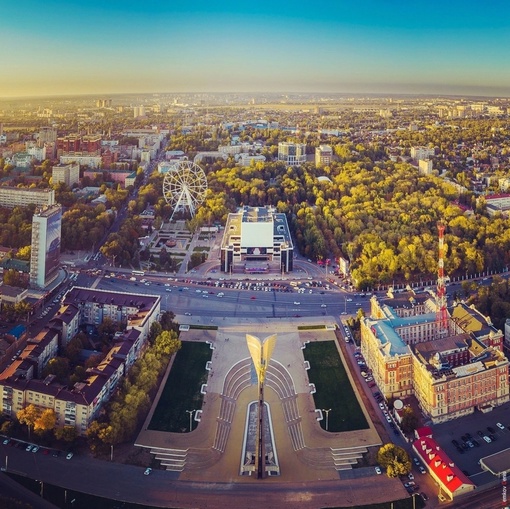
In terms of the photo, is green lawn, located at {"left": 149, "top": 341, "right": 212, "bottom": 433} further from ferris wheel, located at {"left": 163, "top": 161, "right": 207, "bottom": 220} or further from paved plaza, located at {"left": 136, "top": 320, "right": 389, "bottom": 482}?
ferris wheel, located at {"left": 163, "top": 161, "right": 207, "bottom": 220}

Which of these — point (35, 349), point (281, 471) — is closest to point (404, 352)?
point (281, 471)

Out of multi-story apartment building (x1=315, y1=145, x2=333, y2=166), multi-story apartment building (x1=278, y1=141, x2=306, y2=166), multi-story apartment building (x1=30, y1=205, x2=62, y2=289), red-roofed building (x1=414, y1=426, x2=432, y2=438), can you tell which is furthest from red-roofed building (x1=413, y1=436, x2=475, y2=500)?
multi-story apartment building (x1=278, y1=141, x2=306, y2=166)

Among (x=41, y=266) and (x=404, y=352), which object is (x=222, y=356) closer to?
(x=404, y=352)

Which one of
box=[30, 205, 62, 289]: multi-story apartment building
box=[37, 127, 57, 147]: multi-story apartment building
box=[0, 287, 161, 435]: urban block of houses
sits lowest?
box=[0, 287, 161, 435]: urban block of houses

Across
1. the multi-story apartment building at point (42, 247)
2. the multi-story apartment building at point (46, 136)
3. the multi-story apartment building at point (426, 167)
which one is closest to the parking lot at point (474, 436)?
the multi-story apartment building at point (42, 247)

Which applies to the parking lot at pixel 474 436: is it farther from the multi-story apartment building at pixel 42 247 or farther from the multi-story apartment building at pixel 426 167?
the multi-story apartment building at pixel 426 167

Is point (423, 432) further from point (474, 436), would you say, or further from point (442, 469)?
point (442, 469)

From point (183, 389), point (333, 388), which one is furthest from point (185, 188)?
point (333, 388)
